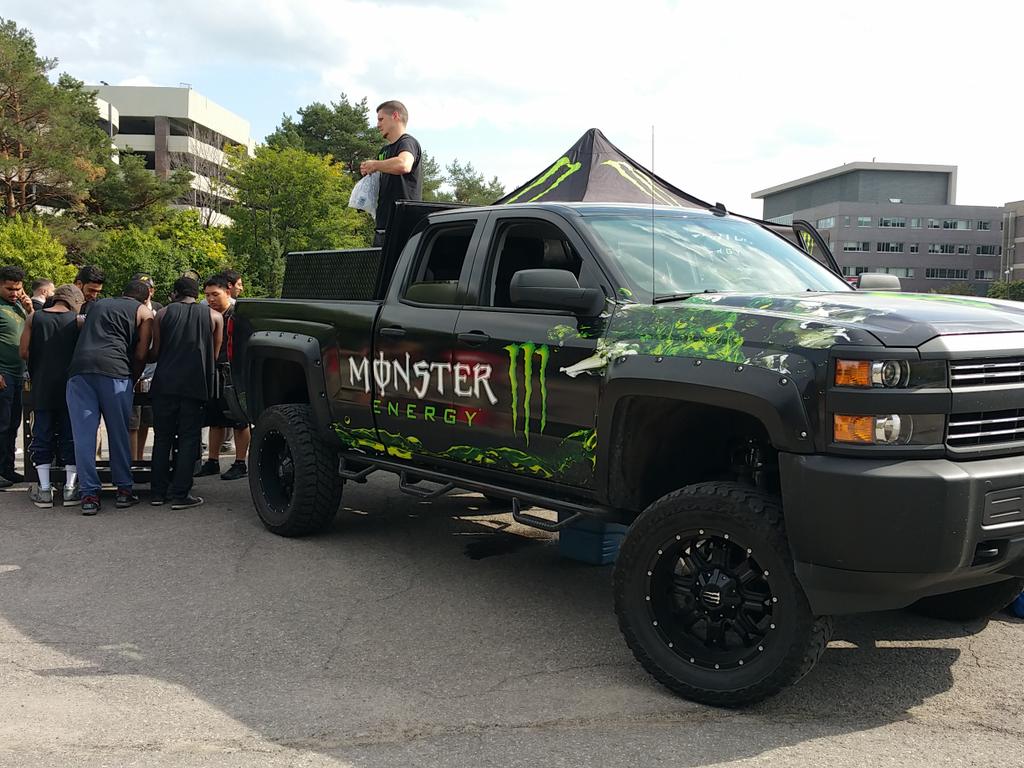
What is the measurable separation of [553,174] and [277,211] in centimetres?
4502

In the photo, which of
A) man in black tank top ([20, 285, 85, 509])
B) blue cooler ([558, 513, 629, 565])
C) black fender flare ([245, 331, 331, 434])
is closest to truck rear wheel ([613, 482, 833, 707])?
blue cooler ([558, 513, 629, 565])

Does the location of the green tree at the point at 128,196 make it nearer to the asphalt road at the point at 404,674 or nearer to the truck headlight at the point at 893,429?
the asphalt road at the point at 404,674

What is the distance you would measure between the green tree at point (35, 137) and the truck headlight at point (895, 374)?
46.2m

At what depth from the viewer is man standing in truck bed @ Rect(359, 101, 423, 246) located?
7645mm

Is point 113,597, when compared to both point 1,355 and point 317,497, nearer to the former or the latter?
point 317,497

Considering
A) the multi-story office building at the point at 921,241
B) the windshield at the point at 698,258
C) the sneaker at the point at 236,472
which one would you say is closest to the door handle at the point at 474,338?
the windshield at the point at 698,258

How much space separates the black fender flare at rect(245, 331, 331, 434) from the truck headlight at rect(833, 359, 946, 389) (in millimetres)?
3754

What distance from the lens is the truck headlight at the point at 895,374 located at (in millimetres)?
3580

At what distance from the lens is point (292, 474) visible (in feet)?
22.9

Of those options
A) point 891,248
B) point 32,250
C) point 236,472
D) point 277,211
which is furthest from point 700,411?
point 891,248

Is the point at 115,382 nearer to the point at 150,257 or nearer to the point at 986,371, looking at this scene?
the point at 986,371

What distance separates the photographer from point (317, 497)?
22.1 ft

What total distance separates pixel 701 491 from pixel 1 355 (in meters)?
7.08

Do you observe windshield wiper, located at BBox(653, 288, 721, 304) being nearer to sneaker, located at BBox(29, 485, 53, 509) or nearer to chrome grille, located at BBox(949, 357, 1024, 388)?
chrome grille, located at BBox(949, 357, 1024, 388)
